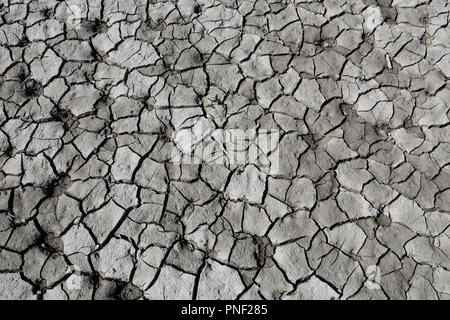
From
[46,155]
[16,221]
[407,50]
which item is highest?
[407,50]

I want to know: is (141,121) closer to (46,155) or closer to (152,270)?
(46,155)

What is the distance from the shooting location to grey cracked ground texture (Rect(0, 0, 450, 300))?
2348 millimetres

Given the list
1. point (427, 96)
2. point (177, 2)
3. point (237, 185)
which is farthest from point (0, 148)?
point (427, 96)

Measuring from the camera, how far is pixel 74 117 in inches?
111

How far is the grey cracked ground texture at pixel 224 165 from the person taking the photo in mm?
2348

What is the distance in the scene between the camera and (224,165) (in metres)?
2.71

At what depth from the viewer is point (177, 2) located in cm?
343

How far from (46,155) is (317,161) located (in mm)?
1773

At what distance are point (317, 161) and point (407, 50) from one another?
1329 millimetres

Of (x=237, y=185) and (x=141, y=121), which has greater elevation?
(x=141, y=121)
